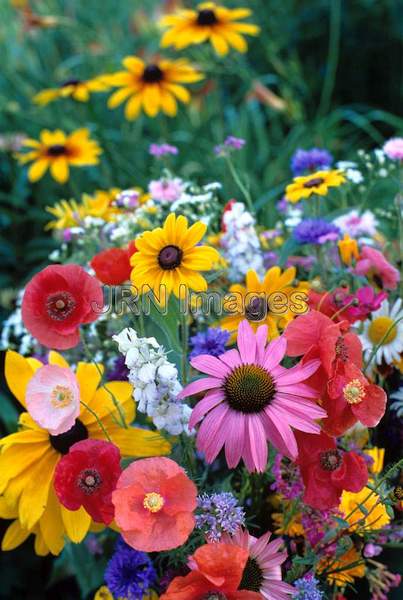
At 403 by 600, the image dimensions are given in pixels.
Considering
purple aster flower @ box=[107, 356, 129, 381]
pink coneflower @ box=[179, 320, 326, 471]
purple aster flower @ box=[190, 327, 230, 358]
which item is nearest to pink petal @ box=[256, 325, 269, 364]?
pink coneflower @ box=[179, 320, 326, 471]

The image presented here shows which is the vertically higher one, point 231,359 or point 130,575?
point 231,359

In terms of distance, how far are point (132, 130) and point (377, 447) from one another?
1730 mm

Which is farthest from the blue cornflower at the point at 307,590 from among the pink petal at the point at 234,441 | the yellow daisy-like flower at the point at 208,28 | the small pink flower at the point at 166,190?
the yellow daisy-like flower at the point at 208,28

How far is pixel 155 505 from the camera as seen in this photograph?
578 millimetres

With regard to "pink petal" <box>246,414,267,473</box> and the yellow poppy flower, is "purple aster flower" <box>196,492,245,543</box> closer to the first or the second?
"pink petal" <box>246,414,267,473</box>

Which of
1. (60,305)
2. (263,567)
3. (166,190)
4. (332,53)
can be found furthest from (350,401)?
(332,53)

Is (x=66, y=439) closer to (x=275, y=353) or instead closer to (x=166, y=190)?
(x=275, y=353)

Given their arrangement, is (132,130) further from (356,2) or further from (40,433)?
(40,433)

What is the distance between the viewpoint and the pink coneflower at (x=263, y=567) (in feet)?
2.05

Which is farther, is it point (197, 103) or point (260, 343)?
point (197, 103)

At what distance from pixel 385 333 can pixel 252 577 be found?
28 centimetres

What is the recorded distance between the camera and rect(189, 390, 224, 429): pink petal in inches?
25.2

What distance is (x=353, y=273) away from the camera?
0.86 meters

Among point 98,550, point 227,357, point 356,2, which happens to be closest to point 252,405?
point 227,357
